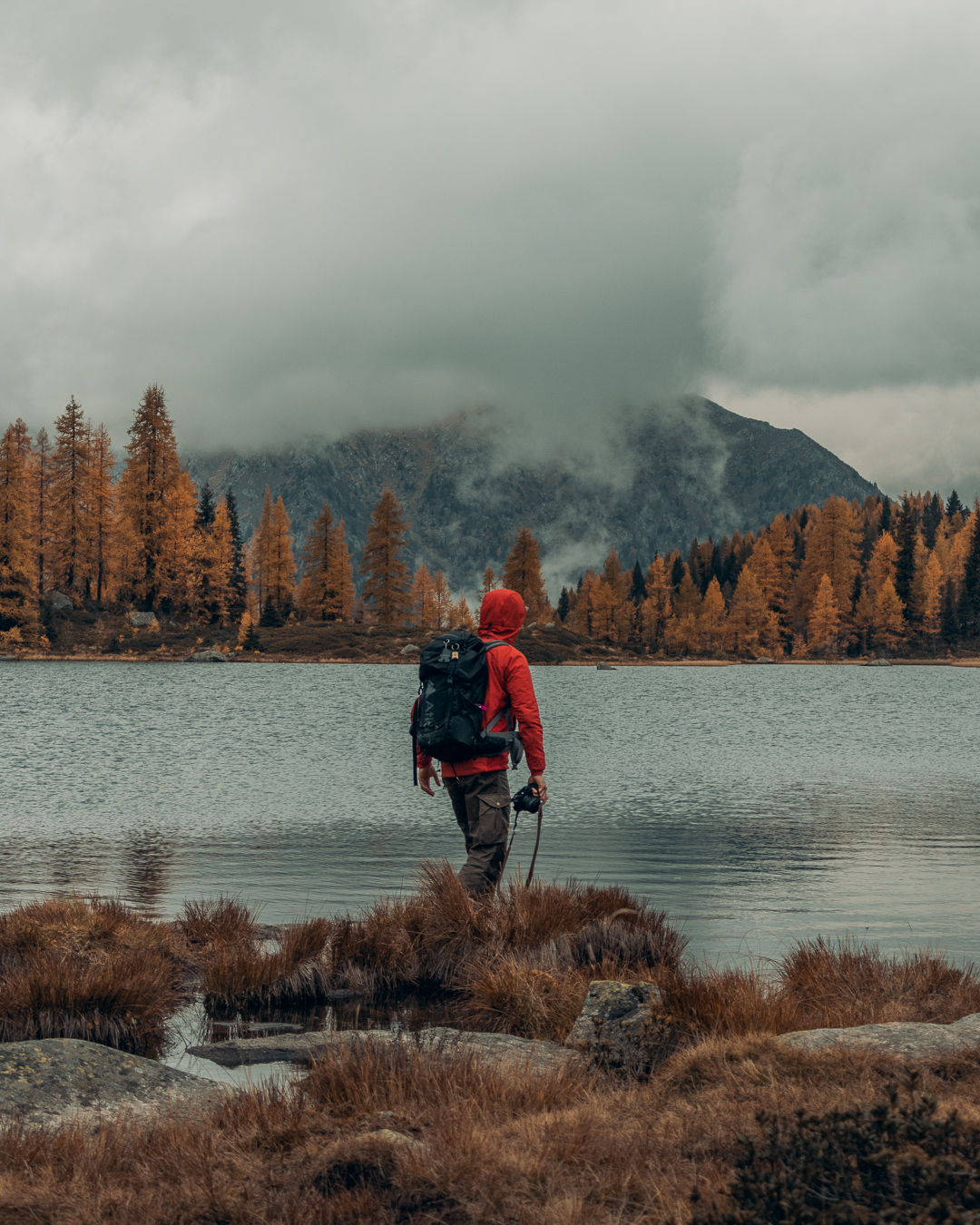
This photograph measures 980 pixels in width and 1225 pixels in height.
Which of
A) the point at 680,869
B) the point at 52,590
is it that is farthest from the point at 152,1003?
the point at 52,590

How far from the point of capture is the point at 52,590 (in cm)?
7569

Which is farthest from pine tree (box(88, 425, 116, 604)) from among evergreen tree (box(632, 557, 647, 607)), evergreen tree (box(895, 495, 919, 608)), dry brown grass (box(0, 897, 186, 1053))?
evergreen tree (box(895, 495, 919, 608))

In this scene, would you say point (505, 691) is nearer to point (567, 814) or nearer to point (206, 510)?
point (567, 814)

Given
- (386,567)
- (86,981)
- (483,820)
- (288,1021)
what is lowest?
(288,1021)

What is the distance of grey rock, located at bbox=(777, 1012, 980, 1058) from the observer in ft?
16.1

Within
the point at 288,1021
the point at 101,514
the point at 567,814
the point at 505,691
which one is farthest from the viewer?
the point at 101,514

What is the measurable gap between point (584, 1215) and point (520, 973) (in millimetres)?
3449

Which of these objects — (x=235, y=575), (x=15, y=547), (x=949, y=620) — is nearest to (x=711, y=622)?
(x=949, y=620)

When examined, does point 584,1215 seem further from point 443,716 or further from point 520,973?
point 443,716

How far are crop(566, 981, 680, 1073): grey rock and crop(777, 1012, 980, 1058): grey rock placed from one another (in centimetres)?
66

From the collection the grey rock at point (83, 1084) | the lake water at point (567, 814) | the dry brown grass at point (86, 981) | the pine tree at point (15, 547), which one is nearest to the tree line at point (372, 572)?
the pine tree at point (15, 547)

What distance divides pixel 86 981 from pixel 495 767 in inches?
123

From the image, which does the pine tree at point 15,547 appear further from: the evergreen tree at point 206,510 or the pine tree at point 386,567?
the pine tree at point 386,567

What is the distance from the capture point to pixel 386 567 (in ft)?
343
